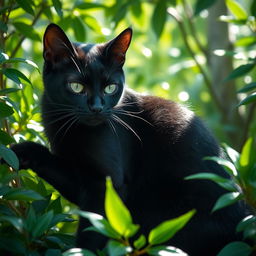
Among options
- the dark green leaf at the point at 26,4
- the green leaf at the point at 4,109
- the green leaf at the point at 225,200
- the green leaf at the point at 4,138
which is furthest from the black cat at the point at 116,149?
the green leaf at the point at 225,200

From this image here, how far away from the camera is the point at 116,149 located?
227cm

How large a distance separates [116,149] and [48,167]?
0.29m

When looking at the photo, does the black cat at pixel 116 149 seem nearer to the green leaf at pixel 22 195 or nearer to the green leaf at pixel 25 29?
the green leaf at pixel 25 29

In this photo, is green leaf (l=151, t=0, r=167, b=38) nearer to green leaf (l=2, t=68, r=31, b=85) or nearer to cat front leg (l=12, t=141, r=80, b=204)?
cat front leg (l=12, t=141, r=80, b=204)

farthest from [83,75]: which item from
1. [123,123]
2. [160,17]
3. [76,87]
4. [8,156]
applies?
[160,17]

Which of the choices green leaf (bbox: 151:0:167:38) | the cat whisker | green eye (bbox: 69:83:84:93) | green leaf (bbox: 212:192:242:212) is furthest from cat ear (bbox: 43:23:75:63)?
green leaf (bbox: 212:192:242:212)

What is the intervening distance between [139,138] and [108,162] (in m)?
0.22

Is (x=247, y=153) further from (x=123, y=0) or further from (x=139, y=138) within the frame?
(x=123, y=0)

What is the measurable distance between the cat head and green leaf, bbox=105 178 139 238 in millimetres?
943

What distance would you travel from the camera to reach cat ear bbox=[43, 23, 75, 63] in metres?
2.23

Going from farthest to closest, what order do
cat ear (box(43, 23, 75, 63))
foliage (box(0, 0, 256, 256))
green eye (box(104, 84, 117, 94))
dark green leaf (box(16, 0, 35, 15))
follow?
green eye (box(104, 84, 117, 94)), cat ear (box(43, 23, 75, 63)), dark green leaf (box(16, 0, 35, 15)), foliage (box(0, 0, 256, 256))

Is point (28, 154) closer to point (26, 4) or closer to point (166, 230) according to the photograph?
point (26, 4)

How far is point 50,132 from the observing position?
7.91 ft

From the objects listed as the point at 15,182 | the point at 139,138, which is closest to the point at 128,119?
the point at 139,138
